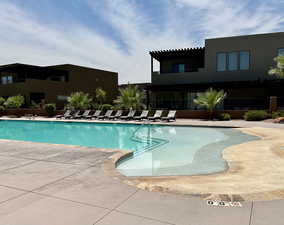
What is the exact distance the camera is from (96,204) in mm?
3242

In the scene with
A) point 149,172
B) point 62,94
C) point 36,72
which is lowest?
point 149,172

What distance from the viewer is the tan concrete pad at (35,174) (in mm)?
4148

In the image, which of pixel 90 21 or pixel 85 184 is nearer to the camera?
pixel 85 184

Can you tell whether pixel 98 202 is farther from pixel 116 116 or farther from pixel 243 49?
pixel 243 49

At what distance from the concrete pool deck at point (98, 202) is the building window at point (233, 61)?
17897 millimetres

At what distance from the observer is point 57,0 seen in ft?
36.3

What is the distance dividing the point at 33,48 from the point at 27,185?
62.8ft

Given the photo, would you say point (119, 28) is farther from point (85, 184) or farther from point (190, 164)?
point (85, 184)

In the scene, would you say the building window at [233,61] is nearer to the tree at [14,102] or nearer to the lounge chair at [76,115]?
the lounge chair at [76,115]

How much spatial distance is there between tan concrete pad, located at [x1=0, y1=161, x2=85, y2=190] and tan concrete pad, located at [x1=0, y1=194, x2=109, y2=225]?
684mm

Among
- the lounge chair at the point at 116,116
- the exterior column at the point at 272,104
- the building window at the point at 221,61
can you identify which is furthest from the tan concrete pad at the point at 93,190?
the building window at the point at 221,61

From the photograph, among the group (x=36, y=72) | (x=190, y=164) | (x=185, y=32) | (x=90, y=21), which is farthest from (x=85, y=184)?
(x=36, y=72)

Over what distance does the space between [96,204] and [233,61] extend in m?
21.5

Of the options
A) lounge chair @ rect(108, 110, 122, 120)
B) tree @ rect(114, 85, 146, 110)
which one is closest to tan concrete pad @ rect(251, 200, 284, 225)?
lounge chair @ rect(108, 110, 122, 120)
